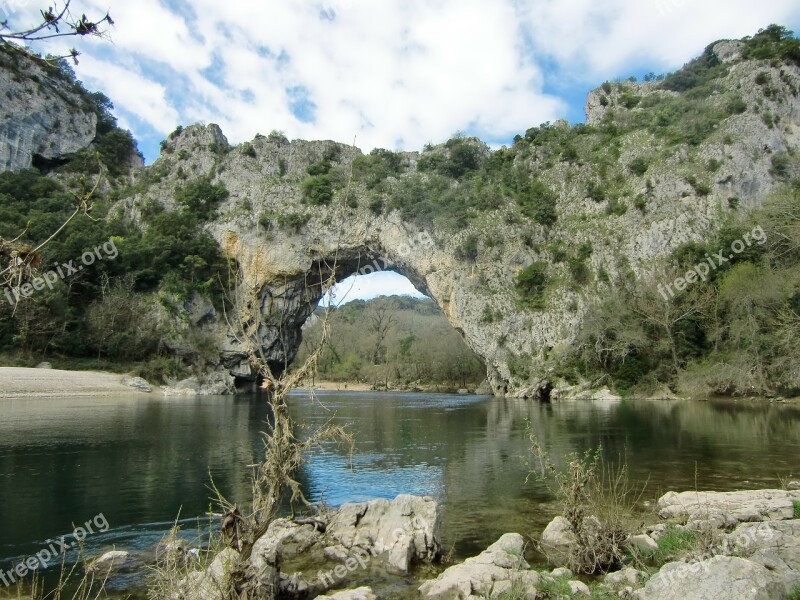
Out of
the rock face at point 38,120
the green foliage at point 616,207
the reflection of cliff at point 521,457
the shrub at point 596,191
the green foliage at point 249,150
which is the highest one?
the rock face at point 38,120

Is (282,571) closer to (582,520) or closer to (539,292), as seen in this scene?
(582,520)

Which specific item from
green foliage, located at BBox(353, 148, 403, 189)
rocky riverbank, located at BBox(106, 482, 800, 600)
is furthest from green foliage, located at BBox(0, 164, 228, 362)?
rocky riverbank, located at BBox(106, 482, 800, 600)

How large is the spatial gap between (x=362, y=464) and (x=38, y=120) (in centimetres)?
7380

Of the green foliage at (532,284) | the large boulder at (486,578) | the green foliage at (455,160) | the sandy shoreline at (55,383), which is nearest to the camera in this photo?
the large boulder at (486,578)

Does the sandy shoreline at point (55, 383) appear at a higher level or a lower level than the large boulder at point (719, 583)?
higher

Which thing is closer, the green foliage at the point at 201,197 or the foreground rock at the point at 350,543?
the foreground rock at the point at 350,543

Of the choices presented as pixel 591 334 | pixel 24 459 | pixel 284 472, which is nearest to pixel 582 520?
pixel 284 472

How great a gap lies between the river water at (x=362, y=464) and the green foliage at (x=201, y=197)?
37.3 meters

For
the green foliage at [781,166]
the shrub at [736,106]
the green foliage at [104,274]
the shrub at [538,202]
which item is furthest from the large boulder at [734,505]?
the shrub at [736,106]

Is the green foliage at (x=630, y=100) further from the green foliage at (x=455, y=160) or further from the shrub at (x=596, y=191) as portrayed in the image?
the green foliage at (x=455, y=160)

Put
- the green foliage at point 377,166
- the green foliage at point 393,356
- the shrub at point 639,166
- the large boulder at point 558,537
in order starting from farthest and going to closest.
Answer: the green foliage at point 393,356 → the green foliage at point 377,166 → the shrub at point 639,166 → the large boulder at point 558,537

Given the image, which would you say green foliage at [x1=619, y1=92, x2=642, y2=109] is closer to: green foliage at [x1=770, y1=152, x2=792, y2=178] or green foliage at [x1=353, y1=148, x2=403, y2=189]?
green foliage at [x1=770, y1=152, x2=792, y2=178]

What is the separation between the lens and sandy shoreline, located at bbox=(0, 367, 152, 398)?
33.9 m

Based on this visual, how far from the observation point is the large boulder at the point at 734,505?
8.28 m
